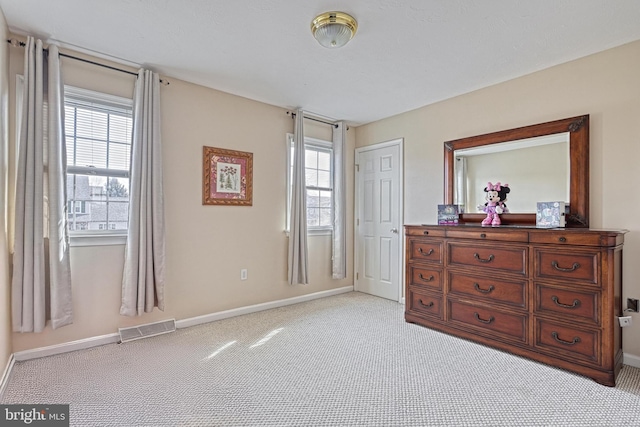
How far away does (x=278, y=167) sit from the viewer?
3953mm

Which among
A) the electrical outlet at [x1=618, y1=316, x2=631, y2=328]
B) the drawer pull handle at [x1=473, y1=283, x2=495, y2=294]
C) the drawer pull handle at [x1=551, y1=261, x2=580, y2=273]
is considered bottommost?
the electrical outlet at [x1=618, y1=316, x2=631, y2=328]

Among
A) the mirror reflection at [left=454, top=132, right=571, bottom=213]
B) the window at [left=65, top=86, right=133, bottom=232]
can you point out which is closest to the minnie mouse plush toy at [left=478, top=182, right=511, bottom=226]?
the mirror reflection at [left=454, top=132, right=571, bottom=213]

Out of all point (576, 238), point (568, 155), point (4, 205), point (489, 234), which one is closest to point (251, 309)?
point (4, 205)

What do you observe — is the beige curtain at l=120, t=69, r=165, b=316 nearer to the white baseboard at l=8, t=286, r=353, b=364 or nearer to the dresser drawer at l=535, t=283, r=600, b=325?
the white baseboard at l=8, t=286, r=353, b=364

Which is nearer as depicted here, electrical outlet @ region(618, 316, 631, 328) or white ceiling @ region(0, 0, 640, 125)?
white ceiling @ region(0, 0, 640, 125)

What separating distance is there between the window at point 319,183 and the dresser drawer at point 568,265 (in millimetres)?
2553

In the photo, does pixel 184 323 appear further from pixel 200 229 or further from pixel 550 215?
pixel 550 215

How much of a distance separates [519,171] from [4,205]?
410 cm

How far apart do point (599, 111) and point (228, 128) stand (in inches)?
132

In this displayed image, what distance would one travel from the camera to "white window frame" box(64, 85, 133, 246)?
2645 mm

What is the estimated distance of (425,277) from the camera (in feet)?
10.6

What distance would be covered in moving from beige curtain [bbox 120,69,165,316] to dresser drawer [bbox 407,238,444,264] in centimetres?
241

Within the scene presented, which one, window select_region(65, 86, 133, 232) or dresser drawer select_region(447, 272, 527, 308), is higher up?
window select_region(65, 86, 133, 232)

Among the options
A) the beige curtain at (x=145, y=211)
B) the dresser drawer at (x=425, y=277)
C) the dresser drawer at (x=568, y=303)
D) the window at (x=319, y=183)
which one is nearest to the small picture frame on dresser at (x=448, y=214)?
the dresser drawer at (x=425, y=277)
